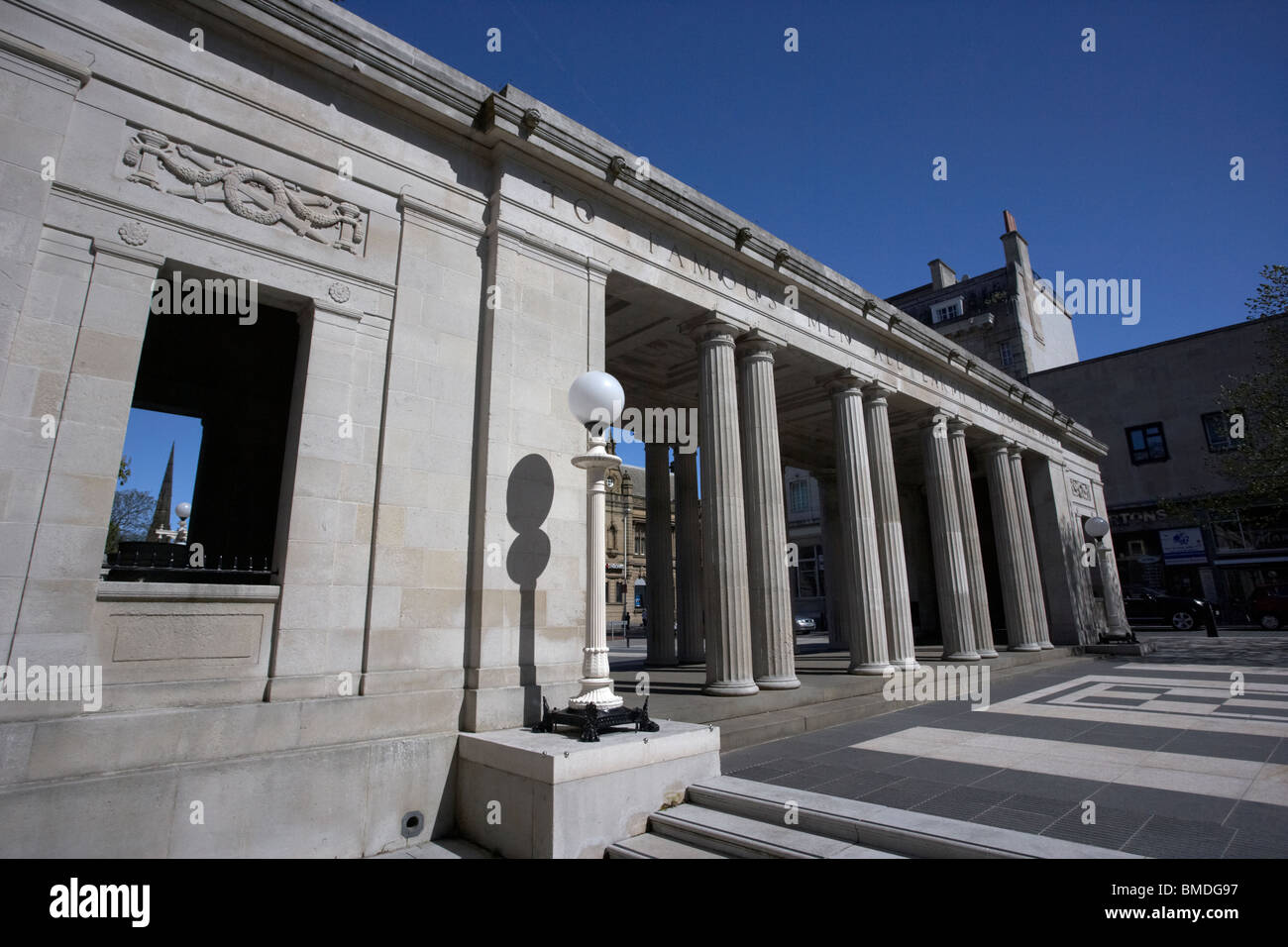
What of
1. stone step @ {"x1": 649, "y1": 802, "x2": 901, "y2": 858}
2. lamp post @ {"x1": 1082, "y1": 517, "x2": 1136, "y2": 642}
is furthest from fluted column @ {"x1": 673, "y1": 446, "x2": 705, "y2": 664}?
lamp post @ {"x1": 1082, "y1": 517, "x2": 1136, "y2": 642}

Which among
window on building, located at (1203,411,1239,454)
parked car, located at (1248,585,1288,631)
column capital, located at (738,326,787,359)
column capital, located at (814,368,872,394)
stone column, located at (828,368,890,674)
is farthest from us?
window on building, located at (1203,411,1239,454)

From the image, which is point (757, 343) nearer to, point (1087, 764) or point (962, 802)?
point (1087, 764)

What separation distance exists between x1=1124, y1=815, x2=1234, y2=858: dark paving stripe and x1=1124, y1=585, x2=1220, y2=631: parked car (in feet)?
98.4

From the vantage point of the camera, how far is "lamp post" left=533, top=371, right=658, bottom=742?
633cm

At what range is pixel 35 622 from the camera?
4.80m

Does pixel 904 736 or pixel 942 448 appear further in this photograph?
pixel 942 448

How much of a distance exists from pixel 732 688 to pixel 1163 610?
31.2 metres

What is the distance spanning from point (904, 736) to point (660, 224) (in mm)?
8666

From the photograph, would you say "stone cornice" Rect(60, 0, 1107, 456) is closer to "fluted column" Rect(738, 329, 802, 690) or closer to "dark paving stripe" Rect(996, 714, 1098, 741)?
"fluted column" Rect(738, 329, 802, 690)

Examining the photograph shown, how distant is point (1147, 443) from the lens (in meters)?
36.3

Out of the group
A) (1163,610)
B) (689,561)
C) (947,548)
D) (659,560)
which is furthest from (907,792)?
(1163,610)
